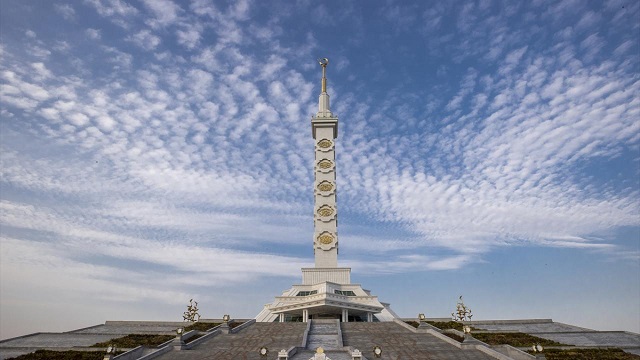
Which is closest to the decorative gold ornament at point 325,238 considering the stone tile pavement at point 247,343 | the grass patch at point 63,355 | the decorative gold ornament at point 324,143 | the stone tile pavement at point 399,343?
the decorative gold ornament at point 324,143

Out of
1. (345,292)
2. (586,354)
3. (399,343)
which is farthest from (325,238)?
(586,354)

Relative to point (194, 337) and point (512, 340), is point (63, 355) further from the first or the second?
point (512, 340)

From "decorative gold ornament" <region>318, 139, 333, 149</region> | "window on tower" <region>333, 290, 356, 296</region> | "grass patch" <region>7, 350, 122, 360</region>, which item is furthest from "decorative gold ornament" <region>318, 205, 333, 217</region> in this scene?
"grass patch" <region>7, 350, 122, 360</region>

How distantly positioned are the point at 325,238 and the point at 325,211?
3348 mm

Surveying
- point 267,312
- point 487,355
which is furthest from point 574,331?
point 267,312

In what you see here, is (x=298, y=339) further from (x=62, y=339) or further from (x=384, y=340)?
(x=62, y=339)

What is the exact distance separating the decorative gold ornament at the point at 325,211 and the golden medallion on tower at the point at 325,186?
2282mm

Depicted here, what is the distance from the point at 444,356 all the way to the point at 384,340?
456 centimetres

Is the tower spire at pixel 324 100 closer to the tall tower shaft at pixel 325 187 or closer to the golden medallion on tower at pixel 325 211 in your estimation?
the tall tower shaft at pixel 325 187

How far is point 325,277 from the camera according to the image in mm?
45844

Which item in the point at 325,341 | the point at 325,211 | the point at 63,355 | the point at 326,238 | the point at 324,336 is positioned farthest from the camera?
the point at 325,211

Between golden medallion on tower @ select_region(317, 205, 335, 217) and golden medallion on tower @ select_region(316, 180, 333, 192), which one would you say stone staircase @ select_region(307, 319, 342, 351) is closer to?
golden medallion on tower @ select_region(317, 205, 335, 217)

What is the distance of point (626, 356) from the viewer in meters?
22.2

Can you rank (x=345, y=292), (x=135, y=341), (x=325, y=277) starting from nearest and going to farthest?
(x=135, y=341), (x=345, y=292), (x=325, y=277)
